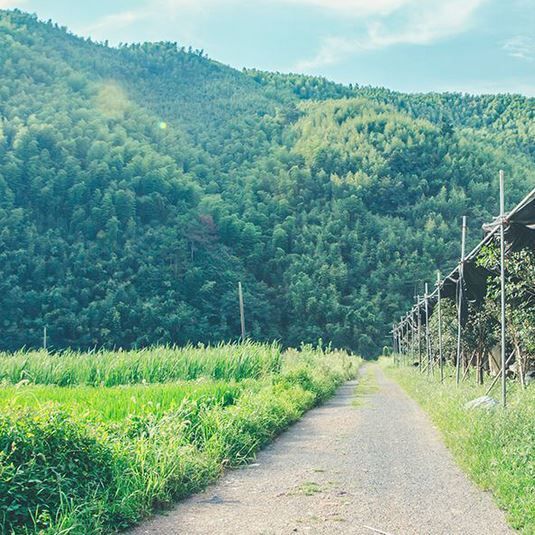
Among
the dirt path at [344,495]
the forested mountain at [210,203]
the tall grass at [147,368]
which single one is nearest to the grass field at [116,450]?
the dirt path at [344,495]

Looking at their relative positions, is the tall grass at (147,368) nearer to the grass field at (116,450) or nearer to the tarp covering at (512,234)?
→ the grass field at (116,450)

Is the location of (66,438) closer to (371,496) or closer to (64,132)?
(371,496)

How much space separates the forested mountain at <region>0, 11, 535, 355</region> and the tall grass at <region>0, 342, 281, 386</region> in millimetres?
30440

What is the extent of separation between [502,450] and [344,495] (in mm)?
1710

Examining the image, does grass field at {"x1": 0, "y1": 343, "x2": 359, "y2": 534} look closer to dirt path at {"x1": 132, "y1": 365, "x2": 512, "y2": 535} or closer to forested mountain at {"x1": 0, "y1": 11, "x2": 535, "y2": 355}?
dirt path at {"x1": 132, "y1": 365, "x2": 512, "y2": 535}

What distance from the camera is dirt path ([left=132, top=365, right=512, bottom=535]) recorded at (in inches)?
207

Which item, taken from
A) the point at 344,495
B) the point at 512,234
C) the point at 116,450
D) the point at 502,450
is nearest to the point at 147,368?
the point at 512,234

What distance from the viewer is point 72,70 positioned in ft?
284

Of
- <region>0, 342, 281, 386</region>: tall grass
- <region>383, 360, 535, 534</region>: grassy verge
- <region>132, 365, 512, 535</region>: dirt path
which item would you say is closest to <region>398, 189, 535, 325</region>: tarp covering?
<region>383, 360, 535, 534</region>: grassy verge

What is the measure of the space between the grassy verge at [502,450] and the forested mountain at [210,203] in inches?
1689

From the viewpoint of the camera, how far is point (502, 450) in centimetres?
661

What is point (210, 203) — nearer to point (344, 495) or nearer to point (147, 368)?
point (147, 368)

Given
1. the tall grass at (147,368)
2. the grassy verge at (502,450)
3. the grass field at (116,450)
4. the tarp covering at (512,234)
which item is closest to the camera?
the grass field at (116,450)

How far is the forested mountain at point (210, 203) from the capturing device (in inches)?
2053
